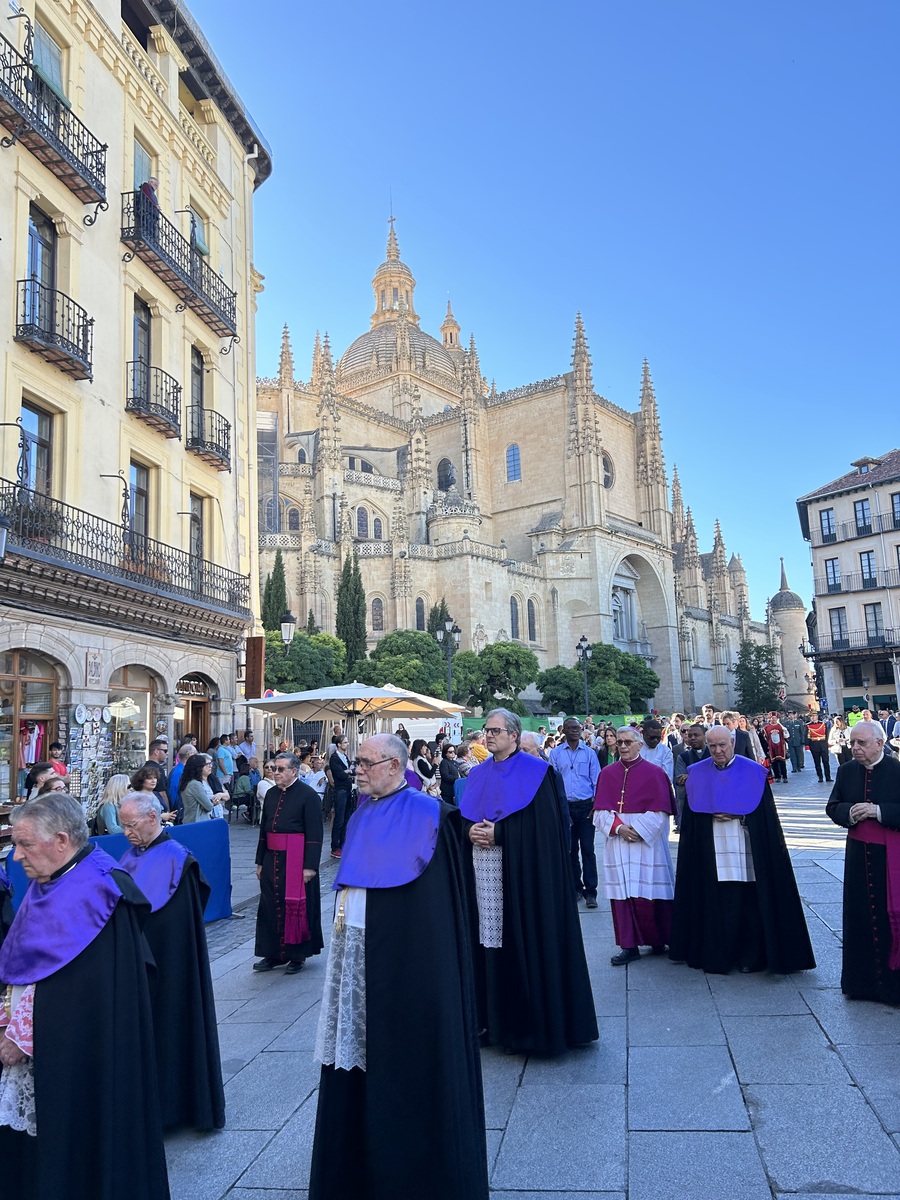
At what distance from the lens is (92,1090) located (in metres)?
2.92

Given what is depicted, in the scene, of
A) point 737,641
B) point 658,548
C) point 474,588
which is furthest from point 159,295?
point 737,641

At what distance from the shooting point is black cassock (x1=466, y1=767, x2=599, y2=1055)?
15.6 ft

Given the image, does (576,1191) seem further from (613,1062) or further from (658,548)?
(658,548)

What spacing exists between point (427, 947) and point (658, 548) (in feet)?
202

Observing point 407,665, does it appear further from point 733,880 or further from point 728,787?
point 733,880

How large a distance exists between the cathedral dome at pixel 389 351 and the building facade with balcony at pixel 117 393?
171 feet

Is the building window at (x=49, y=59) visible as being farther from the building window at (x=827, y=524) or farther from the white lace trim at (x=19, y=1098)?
the building window at (x=827, y=524)

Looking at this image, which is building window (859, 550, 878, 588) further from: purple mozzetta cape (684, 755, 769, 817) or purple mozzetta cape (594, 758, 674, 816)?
purple mozzetta cape (684, 755, 769, 817)

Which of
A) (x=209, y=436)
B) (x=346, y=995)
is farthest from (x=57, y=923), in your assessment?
(x=209, y=436)

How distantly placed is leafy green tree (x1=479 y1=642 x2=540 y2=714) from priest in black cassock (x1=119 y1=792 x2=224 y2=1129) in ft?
123

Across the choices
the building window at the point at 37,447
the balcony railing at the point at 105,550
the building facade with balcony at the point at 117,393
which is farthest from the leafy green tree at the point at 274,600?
the building window at the point at 37,447

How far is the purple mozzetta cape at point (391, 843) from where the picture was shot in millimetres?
3318

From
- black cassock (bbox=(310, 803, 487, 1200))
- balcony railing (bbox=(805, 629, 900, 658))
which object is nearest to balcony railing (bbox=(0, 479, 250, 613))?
black cassock (bbox=(310, 803, 487, 1200))

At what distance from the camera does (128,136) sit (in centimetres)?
1588
